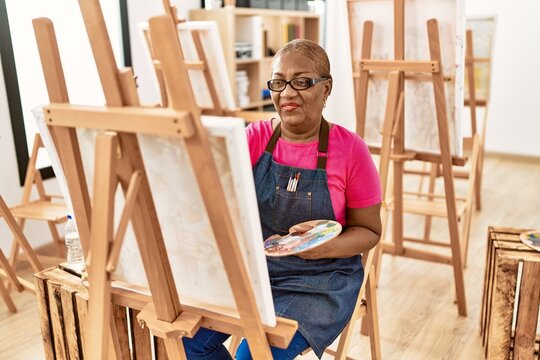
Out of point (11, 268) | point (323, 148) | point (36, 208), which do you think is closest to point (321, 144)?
point (323, 148)

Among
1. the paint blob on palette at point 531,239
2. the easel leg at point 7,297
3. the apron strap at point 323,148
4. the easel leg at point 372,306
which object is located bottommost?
the easel leg at point 7,297

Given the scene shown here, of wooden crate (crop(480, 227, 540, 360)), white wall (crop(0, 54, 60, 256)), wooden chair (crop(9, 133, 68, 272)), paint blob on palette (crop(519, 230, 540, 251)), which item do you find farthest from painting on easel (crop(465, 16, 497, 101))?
white wall (crop(0, 54, 60, 256))

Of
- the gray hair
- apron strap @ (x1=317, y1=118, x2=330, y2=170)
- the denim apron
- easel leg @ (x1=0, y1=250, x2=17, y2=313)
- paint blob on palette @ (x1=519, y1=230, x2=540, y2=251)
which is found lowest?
easel leg @ (x1=0, y1=250, x2=17, y2=313)

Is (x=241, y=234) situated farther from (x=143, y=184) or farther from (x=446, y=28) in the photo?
(x=446, y=28)

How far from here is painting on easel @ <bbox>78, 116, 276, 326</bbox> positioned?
0.97 meters

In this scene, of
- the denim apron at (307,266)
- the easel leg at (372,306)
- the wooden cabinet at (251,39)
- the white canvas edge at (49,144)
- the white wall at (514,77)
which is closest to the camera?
the white canvas edge at (49,144)

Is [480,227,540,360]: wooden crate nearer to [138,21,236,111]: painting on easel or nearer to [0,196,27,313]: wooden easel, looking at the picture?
[138,21,236,111]: painting on easel

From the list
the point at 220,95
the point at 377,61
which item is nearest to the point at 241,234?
the point at 377,61

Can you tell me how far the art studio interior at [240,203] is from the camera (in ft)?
3.38

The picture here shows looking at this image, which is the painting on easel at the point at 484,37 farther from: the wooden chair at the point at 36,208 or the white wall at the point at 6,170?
the white wall at the point at 6,170

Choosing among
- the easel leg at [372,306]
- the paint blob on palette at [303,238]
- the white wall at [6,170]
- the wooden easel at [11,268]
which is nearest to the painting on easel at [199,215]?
Answer: the paint blob on palette at [303,238]

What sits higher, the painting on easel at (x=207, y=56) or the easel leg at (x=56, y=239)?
the painting on easel at (x=207, y=56)

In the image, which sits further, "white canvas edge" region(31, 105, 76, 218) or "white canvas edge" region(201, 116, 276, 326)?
"white canvas edge" region(31, 105, 76, 218)

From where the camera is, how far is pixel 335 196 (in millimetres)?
1509
